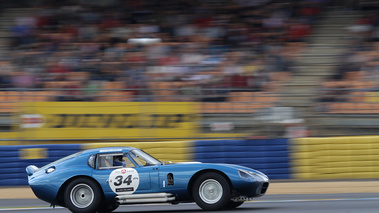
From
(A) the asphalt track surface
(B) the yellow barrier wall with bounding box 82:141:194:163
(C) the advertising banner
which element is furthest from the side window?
(C) the advertising banner

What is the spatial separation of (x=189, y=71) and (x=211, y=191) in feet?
21.5

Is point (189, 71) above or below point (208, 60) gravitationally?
below

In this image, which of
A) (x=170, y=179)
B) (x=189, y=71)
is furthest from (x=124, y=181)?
(x=189, y=71)

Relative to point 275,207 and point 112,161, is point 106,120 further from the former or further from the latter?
point 275,207

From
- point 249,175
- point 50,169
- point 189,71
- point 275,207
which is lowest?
Result: point 275,207

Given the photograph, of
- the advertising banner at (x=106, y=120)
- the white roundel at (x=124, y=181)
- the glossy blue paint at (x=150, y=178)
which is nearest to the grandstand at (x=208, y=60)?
the advertising banner at (x=106, y=120)

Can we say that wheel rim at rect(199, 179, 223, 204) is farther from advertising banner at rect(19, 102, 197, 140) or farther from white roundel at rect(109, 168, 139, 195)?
advertising banner at rect(19, 102, 197, 140)

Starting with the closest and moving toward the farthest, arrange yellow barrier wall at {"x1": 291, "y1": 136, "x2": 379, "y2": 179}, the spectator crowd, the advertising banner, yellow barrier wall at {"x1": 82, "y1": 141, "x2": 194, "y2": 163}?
yellow barrier wall at {"x1": 291, "y1": 136, "x2": 379, "y2": 179} < yellow barrier wall at {"x1": 82, "y1": 141, "x2": 194, "y2": 163} < the advertising banner < the spectator crowd

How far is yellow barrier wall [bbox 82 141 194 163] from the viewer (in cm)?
1149

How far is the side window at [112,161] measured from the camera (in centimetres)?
729

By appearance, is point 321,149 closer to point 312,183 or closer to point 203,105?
point 312,183

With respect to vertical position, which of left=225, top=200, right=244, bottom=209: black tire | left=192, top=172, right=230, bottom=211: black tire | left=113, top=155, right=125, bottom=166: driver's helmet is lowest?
left=225, top=200, right=244, bottom=209: black tire

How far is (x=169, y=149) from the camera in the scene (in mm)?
11531

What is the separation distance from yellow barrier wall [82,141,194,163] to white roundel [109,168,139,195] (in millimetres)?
4330
